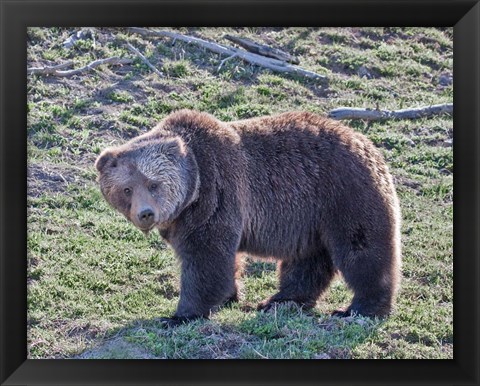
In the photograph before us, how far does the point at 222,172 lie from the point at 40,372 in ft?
7.64

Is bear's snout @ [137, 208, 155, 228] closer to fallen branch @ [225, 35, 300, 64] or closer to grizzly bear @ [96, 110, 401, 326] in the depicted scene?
grizzly bear @ [96, 110, 401, 326]

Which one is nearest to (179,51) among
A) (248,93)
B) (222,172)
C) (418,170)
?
(248,93)

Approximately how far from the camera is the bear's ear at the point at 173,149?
27.5 ft

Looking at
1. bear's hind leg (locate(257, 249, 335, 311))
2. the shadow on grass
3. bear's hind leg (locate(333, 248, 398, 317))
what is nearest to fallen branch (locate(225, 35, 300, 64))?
bear's hind leg (locate(257, 249, 335, 311))

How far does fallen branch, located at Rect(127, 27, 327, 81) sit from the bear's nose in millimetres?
5554

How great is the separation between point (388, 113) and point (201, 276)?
16.8 feet

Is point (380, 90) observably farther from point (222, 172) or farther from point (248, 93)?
point (222, 172)

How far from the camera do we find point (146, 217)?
807 centimetres

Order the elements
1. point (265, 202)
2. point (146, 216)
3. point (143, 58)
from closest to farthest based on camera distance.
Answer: point (146, 216) → point (265, 202) → point (143, 58)

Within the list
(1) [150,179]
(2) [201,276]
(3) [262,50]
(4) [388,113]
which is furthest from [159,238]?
(3) [262,50]

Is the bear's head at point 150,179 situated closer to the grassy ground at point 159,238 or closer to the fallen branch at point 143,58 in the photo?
the grassy ground at point 159,238

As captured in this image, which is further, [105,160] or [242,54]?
[242,54]

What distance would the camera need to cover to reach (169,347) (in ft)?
26.3
